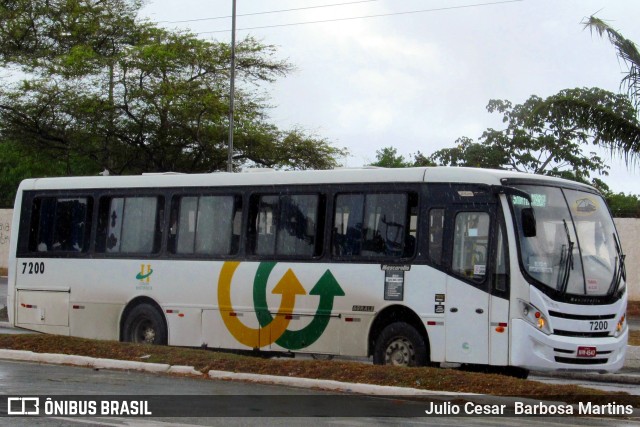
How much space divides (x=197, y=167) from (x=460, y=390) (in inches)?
1201

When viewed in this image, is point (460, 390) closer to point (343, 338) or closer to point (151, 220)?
point (343, 338)

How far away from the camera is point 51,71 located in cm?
4209

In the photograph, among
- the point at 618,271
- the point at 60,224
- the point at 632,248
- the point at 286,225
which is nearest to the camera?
the point at 618,271

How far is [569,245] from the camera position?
14.8 metres

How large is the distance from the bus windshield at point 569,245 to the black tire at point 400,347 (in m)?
1.80

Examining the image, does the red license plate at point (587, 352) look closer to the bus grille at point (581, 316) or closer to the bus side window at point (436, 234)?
the bus grille at point (581, 316)

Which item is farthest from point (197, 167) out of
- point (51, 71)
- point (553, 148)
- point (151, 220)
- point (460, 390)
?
point (460, 390)

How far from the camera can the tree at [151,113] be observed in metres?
41.2

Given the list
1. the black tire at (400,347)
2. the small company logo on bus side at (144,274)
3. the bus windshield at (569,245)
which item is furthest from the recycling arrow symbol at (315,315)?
the bus windshield at (569,245)

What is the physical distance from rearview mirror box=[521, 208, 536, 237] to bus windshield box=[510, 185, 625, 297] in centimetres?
6

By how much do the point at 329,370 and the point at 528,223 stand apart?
3281 millimetres

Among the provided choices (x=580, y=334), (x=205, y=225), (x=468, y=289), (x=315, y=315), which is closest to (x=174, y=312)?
(x=205, y=225)

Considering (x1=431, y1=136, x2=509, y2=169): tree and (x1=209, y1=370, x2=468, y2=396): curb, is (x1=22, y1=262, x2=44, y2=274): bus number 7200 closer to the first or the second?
(x1=209, y1=370, x2=468, y2=396): curb

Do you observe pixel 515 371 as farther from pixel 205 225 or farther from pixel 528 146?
pixel 528 146
